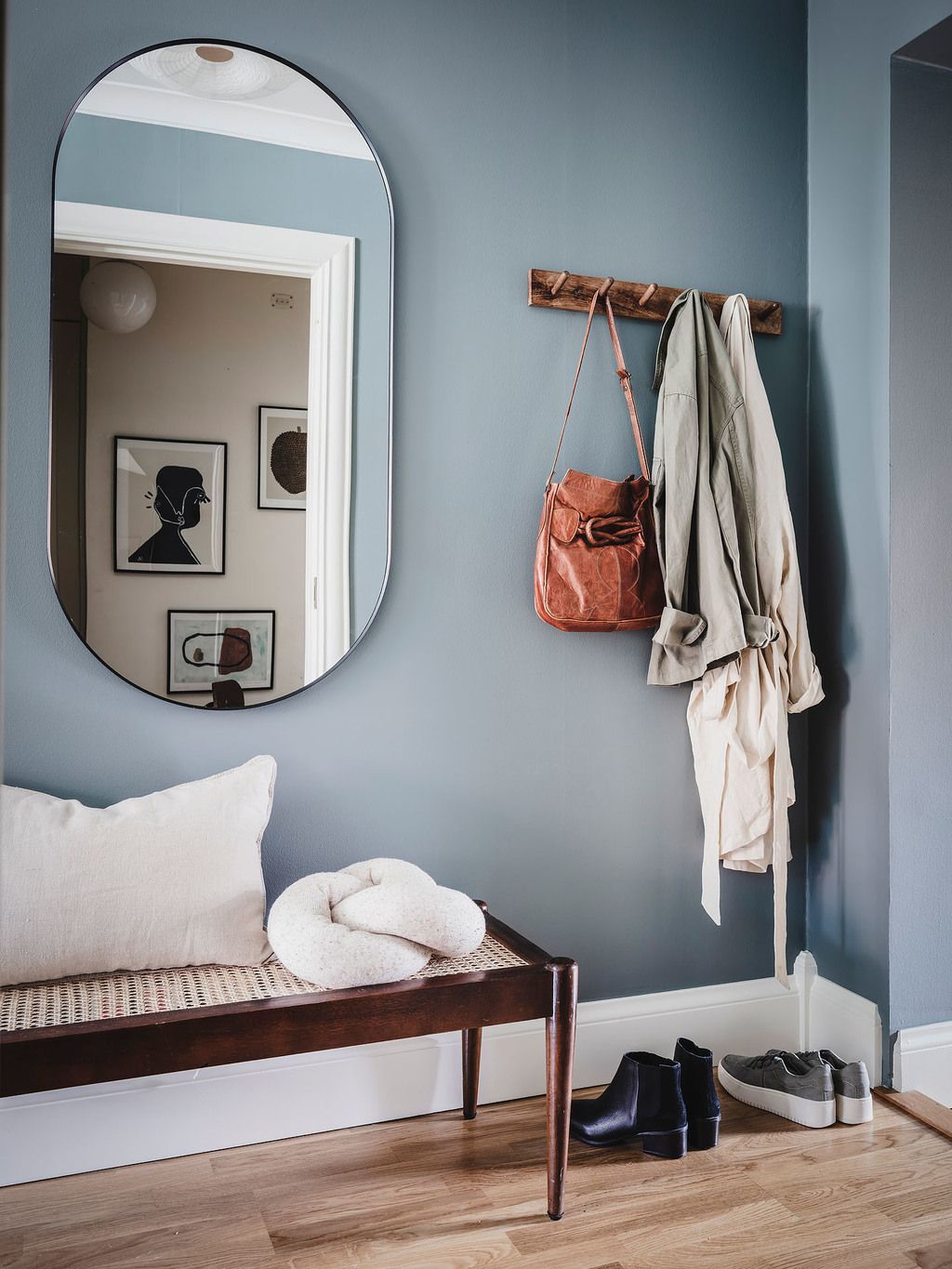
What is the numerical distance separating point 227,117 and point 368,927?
1490 millimetres

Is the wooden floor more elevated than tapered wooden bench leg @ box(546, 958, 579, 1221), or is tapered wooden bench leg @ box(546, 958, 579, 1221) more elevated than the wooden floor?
tapered wooden bench leg @ box(546, 958, 579, 1221)

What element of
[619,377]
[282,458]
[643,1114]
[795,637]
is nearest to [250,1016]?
[643,1114]

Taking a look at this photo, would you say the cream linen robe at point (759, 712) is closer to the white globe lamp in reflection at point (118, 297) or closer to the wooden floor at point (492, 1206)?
the wooden floor at point (492, 1206)

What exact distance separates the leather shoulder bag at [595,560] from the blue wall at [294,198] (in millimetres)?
337

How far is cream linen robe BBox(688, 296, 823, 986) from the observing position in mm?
2121

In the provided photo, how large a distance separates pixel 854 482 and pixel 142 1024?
5.87 feet

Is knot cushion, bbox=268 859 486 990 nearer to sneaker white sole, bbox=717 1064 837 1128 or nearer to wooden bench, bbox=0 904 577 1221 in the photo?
wooden bench, bbox=0 904 577 1221

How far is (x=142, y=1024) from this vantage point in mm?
1427

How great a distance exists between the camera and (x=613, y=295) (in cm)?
217

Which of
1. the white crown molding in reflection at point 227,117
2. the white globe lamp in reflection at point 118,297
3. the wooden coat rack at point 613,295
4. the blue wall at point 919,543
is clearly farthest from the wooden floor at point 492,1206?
the white crown molding in reflection at point 227,117

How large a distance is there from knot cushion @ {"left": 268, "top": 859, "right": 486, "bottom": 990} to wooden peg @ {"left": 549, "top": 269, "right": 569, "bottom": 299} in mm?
1222

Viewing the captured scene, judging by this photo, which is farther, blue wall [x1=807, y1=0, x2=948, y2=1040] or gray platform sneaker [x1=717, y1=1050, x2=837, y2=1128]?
blue wall [x1=807, y1=0, x2=948, y2=1040]

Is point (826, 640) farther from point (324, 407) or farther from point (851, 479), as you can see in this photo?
point (324, 407)

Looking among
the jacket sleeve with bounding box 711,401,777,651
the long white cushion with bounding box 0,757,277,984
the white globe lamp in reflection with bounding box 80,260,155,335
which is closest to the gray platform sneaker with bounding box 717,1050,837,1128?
the jacket sleeve with bounding box 711,401,777,651
